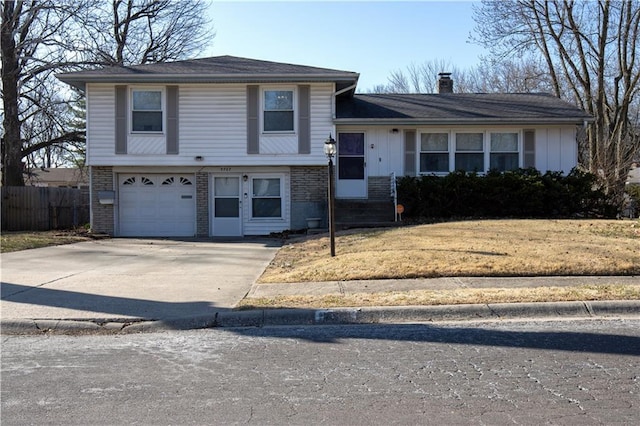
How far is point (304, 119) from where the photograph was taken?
1848 centimetres

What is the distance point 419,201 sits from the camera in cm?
1738

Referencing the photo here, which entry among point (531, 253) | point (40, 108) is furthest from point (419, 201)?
point (40, 108)

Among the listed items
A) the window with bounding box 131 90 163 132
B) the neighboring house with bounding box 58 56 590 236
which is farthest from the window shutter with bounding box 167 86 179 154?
the window with bounding box 131 90 163 132

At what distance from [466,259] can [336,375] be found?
5606 mm

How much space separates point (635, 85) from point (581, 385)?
90.0 ft

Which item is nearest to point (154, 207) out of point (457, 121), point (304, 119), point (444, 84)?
point (304, 119)

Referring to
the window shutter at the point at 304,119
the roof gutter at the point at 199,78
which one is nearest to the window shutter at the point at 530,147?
the roof gutter at the point at 199,78

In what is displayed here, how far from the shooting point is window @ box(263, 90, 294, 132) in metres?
18.5

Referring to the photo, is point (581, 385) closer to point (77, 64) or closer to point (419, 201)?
point (419, 201)

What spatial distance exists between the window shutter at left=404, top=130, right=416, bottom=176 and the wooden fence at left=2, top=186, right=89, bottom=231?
14.8 m

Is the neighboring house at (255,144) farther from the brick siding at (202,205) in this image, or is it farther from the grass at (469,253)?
the grass at (469,253)

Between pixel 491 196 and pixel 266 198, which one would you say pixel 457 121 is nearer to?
pixel 491 196

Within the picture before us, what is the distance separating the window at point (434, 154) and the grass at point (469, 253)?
515 cm

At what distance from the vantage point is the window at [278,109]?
60.8 feet
